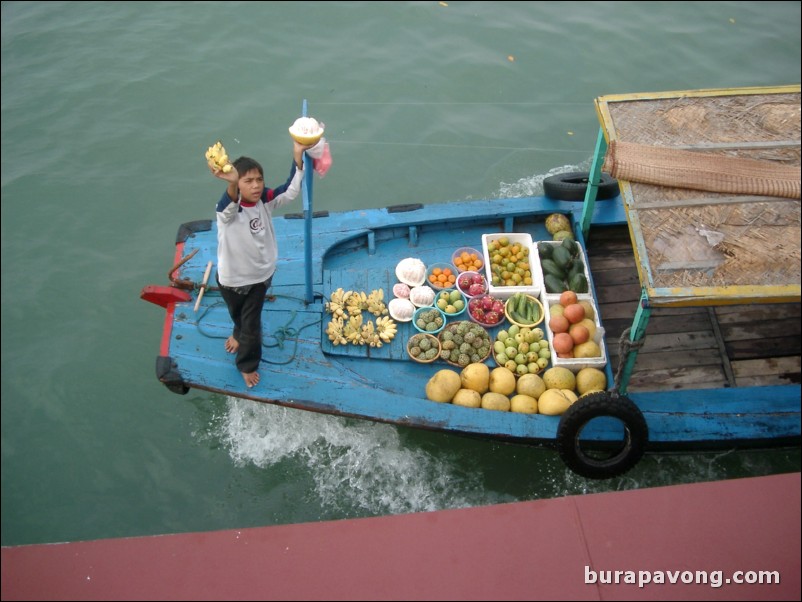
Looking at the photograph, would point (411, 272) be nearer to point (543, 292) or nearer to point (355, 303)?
point (355, 303)

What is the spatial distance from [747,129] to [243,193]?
358cm

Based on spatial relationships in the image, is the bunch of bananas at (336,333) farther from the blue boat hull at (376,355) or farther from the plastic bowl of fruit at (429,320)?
the plastic bowl of fruit at (429,320)

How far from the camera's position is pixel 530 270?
570cm

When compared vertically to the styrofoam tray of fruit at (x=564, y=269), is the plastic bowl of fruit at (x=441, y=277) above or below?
below

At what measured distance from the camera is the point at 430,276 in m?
5.63

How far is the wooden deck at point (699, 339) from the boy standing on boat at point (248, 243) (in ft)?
9.26

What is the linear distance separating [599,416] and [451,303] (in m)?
1.55

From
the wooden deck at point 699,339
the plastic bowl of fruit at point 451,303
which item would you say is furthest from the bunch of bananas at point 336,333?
the wooden deck at point 699,339

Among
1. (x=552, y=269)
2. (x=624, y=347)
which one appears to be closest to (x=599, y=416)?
(x=624, y=347)

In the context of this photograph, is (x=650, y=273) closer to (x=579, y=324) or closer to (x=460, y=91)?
(x=579, y=324)

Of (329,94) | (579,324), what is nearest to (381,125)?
(329,94)

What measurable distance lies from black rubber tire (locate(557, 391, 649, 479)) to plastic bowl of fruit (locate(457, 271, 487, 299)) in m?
1.37

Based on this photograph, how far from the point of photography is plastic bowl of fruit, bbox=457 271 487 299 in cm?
553

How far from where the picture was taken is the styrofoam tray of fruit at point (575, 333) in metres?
5.00
